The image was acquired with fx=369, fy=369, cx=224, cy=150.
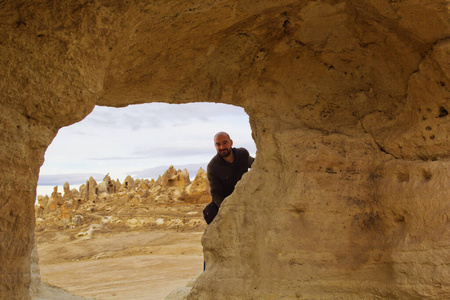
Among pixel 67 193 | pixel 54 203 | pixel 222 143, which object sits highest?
pixel 222 143

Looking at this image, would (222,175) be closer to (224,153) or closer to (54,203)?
(224,153)

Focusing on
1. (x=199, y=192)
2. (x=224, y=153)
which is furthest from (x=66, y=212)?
(x=224, y=153)

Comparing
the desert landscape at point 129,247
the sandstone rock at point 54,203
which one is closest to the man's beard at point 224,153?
the desert landscape at point 129,247

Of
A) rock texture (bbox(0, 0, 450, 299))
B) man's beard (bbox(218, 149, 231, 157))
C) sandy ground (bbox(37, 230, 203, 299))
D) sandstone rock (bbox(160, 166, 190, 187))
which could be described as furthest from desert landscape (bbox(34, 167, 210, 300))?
rock texture (bbox(0, 0, 450, 299))

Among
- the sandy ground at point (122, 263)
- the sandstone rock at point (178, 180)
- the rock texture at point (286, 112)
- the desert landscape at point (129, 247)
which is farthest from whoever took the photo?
the sandstone rock at point (178, 180)

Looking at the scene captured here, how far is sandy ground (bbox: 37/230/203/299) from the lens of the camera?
6598mm

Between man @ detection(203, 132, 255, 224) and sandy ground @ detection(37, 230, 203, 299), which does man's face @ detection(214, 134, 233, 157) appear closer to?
man @ detection(203, 132, 255, 224)

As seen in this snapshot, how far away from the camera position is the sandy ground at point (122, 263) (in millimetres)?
6598

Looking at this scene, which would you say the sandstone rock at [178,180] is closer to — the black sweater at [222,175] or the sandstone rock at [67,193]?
the sandstone rock at [67,193]

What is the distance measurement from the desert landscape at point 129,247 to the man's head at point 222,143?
2.16m

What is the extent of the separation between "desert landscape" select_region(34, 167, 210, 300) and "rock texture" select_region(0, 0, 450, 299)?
2.51 meters

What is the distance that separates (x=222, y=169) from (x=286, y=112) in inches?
52.5

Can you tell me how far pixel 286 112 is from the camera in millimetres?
3432

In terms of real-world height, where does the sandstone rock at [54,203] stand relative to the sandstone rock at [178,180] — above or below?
below
